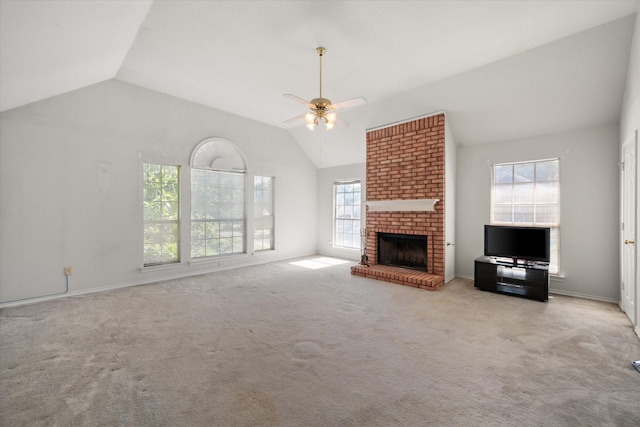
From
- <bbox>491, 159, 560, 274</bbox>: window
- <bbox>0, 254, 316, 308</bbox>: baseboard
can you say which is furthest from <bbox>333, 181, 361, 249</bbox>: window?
<bbox>491, 159, 560, 274</bbox>: window

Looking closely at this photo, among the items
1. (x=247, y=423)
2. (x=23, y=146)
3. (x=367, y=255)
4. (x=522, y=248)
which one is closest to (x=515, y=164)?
(x=522, y=248)

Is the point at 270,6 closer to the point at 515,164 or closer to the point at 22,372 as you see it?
the point at 22,372

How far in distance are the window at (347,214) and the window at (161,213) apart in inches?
149

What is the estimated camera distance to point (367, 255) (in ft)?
19.1

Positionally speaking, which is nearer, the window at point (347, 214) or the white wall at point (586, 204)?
the white wall at point (586, 204)

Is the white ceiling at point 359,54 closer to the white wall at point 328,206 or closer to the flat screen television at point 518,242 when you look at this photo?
the flat screen television at point 518,242

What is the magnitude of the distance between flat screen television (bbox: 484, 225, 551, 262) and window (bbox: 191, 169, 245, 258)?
473 cm

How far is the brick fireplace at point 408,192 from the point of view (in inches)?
188

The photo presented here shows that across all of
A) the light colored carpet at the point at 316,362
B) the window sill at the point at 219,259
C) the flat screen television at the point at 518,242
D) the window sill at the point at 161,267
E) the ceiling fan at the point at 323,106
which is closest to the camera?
the light colored carpet at the point at 316,362

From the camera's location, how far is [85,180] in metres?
4.17

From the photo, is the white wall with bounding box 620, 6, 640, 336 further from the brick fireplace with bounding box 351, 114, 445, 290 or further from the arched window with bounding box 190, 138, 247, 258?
the arched window with bounding box 190, 138, 247, 258

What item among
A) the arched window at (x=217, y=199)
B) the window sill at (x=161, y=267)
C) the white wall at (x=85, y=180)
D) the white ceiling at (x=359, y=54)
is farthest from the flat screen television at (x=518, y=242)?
the window sill at (x=161, y=267)

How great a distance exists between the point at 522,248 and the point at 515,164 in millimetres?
1435

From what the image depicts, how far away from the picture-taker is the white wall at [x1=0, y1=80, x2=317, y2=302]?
367cm
